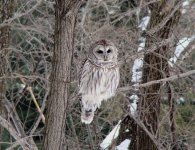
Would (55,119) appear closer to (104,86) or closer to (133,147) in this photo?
(104,86)

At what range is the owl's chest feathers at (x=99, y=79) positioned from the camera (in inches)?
207

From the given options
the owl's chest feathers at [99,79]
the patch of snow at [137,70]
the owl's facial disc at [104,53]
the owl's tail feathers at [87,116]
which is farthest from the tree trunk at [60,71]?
the patch of snow at [137,70]

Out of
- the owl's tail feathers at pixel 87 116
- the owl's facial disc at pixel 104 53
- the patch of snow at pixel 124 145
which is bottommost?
the patch of snow at pixel 124 145

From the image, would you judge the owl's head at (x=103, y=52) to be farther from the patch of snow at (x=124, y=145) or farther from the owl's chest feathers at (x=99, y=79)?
the patch of snow at (x=124, y=145)

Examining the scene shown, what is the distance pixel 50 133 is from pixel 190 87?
3.15 metres

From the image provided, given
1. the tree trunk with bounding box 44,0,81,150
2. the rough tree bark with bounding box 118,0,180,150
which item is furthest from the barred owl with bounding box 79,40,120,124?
the tree trunk with bounding box 44,0,81,150

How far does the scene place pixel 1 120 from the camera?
15.8 ft

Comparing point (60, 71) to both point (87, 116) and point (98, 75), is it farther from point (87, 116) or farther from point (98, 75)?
point (87, 116)

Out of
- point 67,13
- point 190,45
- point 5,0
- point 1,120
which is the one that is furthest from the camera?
point 190,45

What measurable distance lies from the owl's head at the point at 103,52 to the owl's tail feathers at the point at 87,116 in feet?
2.43

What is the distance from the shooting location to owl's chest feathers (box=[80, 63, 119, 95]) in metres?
5.26

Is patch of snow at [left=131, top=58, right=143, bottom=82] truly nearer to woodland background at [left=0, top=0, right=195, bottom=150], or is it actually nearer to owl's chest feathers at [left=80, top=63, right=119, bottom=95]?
woodland background at [left=0, top=0, right=195, bottom=150]

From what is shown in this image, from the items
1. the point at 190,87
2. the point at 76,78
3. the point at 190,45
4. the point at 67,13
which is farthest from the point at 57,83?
the point at 190,45

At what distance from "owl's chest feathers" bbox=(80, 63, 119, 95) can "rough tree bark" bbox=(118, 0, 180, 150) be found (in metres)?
0.59
